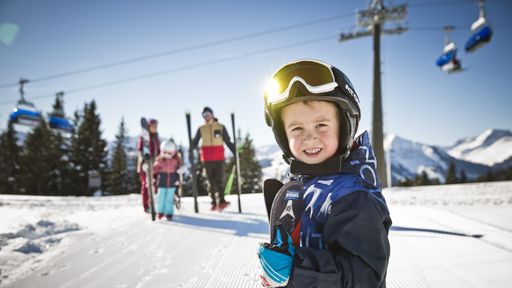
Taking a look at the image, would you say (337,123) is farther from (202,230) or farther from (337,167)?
(202,230)

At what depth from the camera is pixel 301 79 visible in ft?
4.52

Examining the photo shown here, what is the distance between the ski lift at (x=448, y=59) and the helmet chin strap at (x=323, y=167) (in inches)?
606

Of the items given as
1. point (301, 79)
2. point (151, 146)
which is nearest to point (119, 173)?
point (151, 146)

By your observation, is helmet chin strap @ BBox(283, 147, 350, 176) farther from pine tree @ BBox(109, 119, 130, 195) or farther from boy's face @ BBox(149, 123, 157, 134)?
pine tree @ BBox(109, 119, 130, 195)

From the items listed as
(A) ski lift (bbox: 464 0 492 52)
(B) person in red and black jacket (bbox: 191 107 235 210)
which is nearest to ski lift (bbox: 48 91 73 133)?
(B) person in red and black jacket (bbox: 191 107 235 210)

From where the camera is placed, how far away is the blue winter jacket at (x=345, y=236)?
101cm

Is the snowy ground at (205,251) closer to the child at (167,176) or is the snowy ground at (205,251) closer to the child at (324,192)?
the child at (167,176)

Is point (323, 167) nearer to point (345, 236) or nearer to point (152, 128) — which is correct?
point (345, 236)

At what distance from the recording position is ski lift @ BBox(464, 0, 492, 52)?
32.8 feet

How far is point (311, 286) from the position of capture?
1.02m

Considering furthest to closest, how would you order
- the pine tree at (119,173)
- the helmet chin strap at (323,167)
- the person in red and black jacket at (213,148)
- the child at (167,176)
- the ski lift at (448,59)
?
the pine tree at (119,173) → the ski lift at (448,59) → the person in red and black jacket at (213,148) → the child at (167,176) → the helmet chin strap at (323,167)

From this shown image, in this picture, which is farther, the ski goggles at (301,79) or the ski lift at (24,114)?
the ski lift at (24,114)

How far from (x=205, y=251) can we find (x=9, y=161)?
46.1 metres

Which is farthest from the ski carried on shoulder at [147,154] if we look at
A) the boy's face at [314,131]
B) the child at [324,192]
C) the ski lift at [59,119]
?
the ski lift at [59,119]
